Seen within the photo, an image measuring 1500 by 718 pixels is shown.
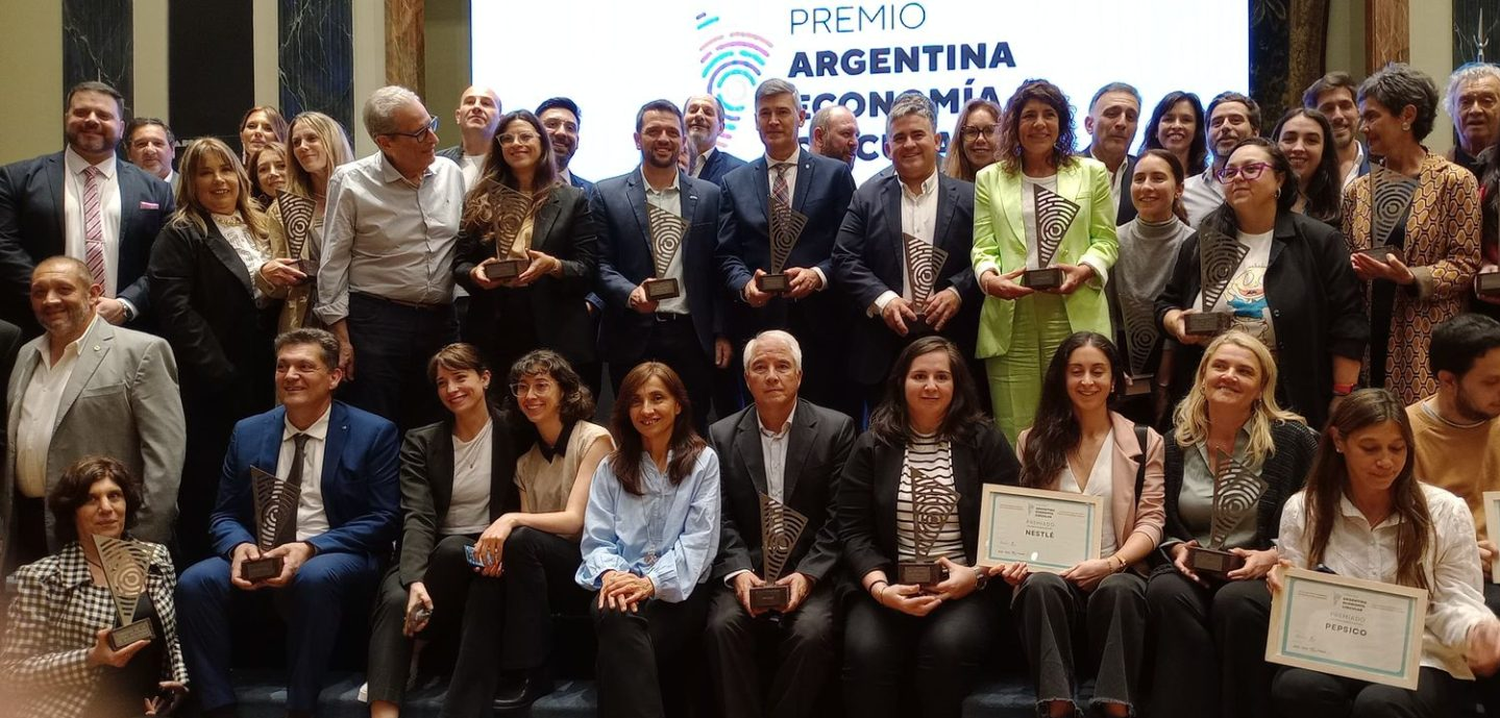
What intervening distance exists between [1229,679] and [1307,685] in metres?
0.25

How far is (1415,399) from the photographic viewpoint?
464 cm

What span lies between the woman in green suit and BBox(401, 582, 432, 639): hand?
2.07 meters

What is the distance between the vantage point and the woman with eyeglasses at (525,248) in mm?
5078

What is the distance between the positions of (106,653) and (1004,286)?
10.3 ft

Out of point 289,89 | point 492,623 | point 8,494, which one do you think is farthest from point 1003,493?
point 289,89

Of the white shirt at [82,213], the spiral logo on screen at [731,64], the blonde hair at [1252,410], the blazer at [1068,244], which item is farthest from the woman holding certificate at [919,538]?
the spiral logo on screen at [731,64]

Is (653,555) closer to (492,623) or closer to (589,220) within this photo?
(492,623)

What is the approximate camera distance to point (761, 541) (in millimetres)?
4527

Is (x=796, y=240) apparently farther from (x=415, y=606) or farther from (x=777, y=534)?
(x=415, y=606)

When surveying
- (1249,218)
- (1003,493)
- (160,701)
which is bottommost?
(160,701)

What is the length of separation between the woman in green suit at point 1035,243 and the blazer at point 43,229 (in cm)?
322

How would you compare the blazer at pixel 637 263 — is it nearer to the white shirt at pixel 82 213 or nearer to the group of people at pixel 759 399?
the group of people at pixel 759 399

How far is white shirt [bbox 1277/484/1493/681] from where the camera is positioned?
368 cm

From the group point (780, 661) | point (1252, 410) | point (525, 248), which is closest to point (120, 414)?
point (525, 248)
